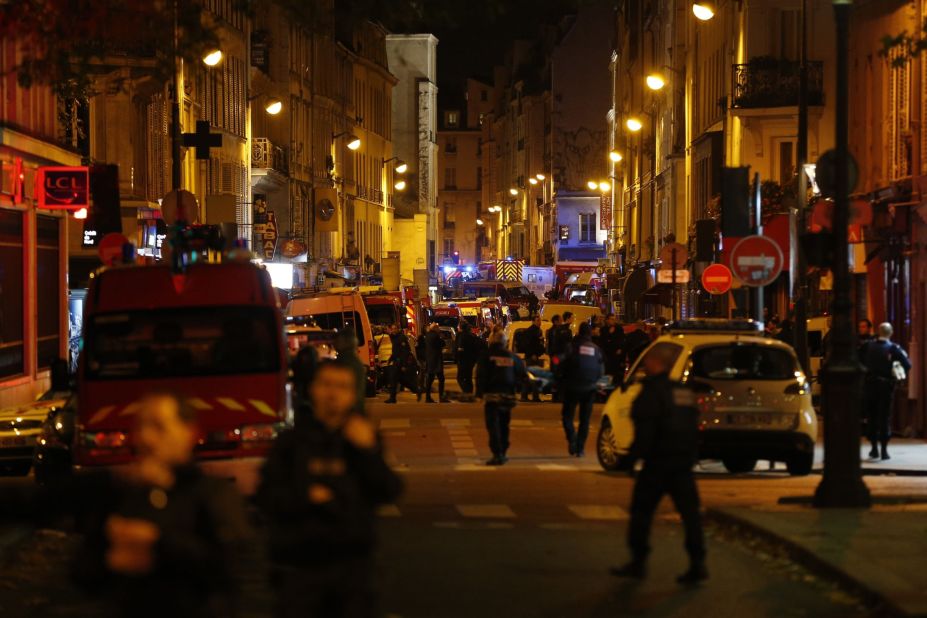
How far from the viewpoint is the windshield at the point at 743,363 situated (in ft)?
65.4

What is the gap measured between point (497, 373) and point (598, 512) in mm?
5819

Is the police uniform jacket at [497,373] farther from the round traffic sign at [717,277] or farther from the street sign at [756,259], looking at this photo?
the round traffic sign at [717,277]

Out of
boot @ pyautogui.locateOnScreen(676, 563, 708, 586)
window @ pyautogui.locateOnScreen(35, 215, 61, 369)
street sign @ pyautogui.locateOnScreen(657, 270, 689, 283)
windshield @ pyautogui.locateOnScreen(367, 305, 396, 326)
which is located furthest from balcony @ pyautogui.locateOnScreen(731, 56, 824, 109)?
boot @ pyautogui.locateOnScreen(676, 563, 708, 586)

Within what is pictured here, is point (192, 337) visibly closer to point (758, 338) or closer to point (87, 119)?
point (758, 338)

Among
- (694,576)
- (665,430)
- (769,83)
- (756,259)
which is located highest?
(769,83)

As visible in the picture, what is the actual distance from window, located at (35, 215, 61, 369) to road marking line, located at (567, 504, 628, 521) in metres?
17.6

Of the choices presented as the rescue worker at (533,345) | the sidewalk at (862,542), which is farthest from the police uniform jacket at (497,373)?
the rescue worker at (533,345)

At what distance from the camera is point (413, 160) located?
122 metres

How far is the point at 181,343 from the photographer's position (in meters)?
16.0

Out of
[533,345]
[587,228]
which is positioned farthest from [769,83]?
[587,228]

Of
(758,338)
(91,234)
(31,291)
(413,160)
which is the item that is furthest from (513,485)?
(413,160)

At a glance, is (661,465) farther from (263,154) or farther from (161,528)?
(263,154)

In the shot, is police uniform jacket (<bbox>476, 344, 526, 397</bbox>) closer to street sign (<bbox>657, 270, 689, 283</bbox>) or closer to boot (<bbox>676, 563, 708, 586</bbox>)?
boot (<bbox>676, 563, 708, 586</bbox>)

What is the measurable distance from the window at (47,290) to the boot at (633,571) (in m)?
21.8
